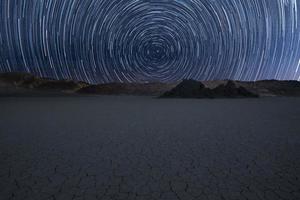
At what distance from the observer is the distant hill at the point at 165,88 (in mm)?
63975

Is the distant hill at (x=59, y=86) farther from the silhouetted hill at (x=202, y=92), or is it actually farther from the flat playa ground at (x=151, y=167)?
the flat playa ground at (x=151, y=167)

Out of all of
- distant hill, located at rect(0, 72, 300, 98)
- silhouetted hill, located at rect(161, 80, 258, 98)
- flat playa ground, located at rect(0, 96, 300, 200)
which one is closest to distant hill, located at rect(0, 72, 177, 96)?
distant hill, located at rect(0, 72, 300, 98)

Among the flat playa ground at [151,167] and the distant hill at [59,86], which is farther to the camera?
the distant hill at [59,86]

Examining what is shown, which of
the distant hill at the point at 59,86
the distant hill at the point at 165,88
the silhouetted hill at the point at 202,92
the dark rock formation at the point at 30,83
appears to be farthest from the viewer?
the dark rock formation at the point at 30,83

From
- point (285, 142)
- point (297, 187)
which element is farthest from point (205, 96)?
point (297, 187)

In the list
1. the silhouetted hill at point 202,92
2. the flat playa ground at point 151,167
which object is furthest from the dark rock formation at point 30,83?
the flat playa ground at point 151,167

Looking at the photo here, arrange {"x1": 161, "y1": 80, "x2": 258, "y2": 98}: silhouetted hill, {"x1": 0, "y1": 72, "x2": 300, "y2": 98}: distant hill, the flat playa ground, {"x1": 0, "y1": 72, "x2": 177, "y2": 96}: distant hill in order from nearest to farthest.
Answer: the flat playa ground
{"x1": 161, "y1": 80, "x2": 258, "y2": 98}: silhouetted hill
{"x1": 0, "y1": 72, "x2": 300, "y2": 98}: distant hill
{"x1": 0, "y1": 72, "x2": 177, "y2": 96}: distant hill

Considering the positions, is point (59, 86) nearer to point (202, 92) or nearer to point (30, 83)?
point (30, 83)

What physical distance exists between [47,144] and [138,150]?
321 cm

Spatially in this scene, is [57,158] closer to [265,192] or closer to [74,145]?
[74,145]

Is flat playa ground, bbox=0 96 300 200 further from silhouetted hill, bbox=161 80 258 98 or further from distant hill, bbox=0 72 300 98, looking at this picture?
silhouetted hill, bbox=161 80 258 98

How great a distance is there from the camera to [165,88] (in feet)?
532

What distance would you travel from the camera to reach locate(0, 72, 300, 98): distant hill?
63975 mm

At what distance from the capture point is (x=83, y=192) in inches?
178
